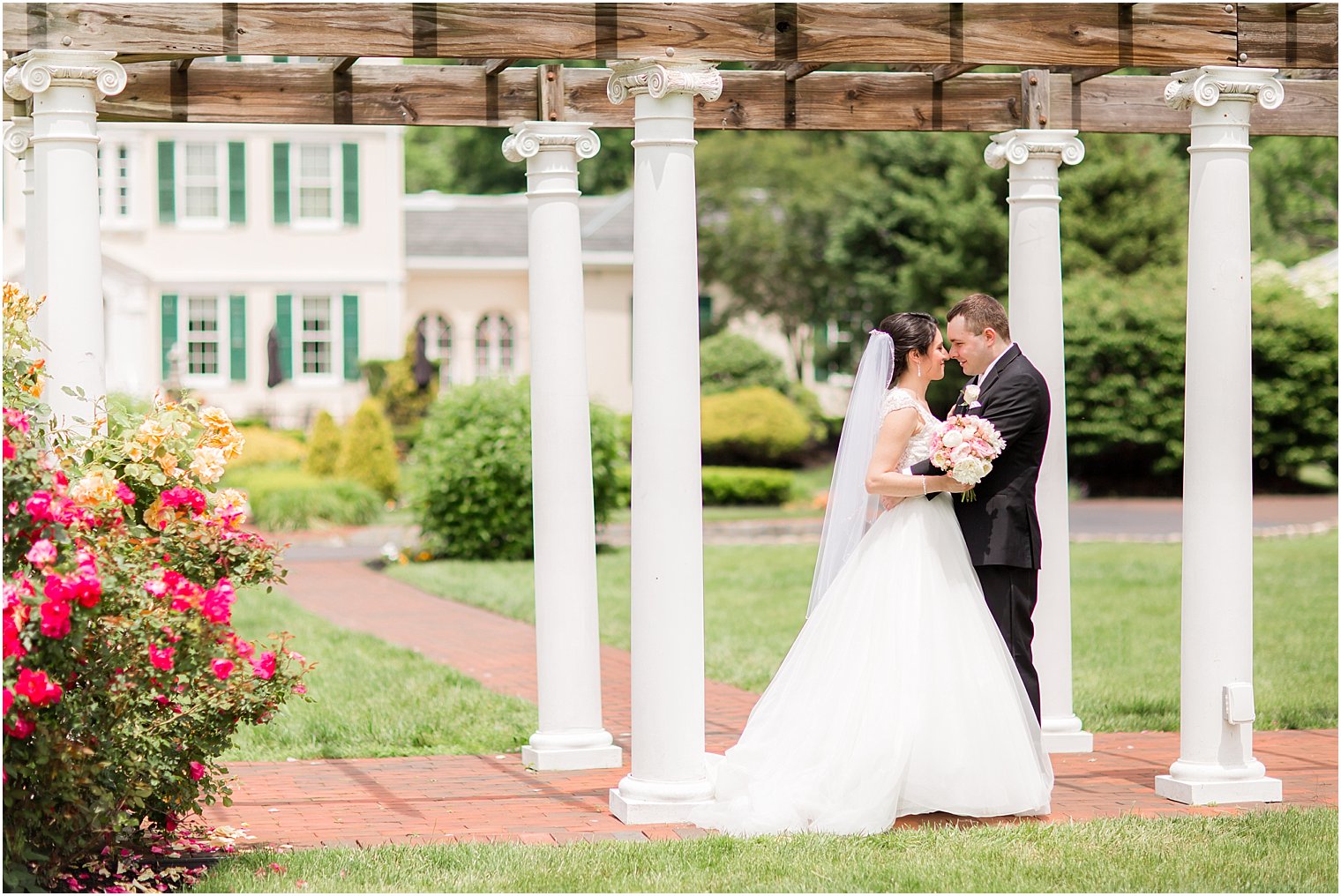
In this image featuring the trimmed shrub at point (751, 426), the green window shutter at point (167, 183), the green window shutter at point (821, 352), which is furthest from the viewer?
the green window shutter at point (821, 352)

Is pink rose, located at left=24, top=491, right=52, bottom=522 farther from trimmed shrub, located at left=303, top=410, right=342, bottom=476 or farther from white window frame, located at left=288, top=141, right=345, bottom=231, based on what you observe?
white window frame, located at left=288, top=141, right=345, bottom=231

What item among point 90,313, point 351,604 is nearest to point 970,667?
point 90,313

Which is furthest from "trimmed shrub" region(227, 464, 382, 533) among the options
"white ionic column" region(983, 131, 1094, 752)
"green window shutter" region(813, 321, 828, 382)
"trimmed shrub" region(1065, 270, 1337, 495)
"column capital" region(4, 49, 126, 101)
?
"green window shutter" region(813, 321, 828, 382)

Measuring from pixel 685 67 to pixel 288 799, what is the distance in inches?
148

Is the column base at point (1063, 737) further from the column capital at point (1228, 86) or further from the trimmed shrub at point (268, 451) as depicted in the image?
the trimmed shrub at point (268, 451)

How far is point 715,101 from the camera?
25.3 ft

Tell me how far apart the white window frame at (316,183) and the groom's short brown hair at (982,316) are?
28298 mm

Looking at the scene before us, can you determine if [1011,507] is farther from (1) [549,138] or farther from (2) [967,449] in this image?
(1) [549,138]

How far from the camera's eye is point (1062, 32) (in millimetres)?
6688

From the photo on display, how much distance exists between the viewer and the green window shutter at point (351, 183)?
33.3 m

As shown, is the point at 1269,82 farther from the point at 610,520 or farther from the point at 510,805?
the point at 610,520

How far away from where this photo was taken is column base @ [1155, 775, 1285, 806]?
6.75 m

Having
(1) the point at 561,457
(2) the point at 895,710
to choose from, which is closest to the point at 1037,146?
(1) the point at 561,457

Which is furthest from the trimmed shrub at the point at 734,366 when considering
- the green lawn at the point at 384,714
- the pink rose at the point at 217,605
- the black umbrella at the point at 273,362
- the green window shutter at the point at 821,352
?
the pink rose at the point at 217,605
